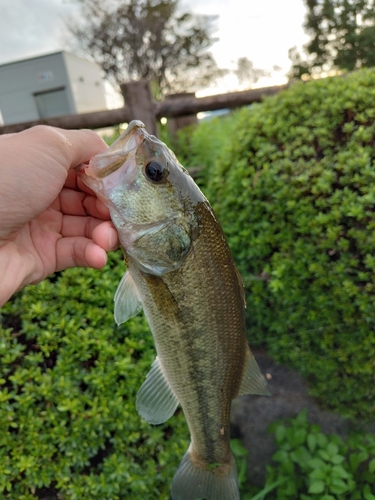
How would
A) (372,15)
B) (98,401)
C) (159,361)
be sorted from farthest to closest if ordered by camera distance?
(372,15)
(98,401)
(159,361)

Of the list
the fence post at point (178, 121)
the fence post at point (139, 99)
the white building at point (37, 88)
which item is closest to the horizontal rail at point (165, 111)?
the fence post at point (139, 99)

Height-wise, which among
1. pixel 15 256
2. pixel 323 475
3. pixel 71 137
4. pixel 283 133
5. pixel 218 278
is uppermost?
pixel 71 137

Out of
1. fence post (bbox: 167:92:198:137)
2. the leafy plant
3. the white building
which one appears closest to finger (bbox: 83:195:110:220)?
the leafy plant

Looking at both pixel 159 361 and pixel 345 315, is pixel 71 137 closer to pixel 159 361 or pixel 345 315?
pixel 159 361

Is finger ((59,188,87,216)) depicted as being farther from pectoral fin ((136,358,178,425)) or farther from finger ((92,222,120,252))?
pectoral fin ((136,358,178,425))

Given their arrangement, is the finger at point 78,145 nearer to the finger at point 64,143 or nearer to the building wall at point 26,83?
the finger at point 64,143

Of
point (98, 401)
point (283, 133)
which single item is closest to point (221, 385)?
point (98, 401)
